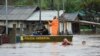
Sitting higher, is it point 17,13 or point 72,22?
point 17,13

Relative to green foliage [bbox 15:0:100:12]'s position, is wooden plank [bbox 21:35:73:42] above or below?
below

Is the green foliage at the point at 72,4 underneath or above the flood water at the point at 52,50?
above

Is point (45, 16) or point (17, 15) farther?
point (45, 16)

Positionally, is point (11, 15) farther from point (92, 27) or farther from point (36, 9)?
point (92, 27)

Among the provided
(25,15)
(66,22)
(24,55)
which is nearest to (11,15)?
(25,15)

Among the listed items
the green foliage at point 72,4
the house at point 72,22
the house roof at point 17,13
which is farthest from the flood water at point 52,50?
the green foliage at point 72,4

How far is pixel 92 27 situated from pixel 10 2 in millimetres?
17555

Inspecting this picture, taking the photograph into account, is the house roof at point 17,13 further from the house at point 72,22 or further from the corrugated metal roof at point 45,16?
the house at point 72,22

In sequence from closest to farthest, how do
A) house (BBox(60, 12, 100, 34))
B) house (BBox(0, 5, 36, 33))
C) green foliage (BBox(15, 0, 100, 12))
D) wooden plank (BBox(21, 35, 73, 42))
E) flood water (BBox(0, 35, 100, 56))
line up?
flood water (BBox(0, 35, 100, 56)) → wooden plank (BBox(21, 35, 73, 42)) → house (BBox(0, 5, 36, 33)) → house (BBox(60, 12, 100, 34)) → green foliage (BBox(15, 0, 100, 12))

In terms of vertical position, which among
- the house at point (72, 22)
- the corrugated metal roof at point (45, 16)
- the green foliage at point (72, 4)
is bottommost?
the house at point (72, 22)

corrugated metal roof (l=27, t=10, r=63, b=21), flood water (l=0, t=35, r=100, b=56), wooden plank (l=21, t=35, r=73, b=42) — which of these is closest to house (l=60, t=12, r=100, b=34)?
corrugated metal roof (l=27, t=10, r=63, b=21)

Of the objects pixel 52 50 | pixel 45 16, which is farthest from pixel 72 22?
pixel 52 50

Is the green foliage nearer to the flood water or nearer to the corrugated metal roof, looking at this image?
the corrugated metal roof

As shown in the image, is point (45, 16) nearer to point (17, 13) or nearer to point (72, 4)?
point (17, 13)
